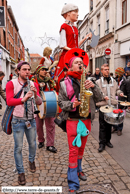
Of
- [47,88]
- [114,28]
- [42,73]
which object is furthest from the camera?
[114,28]

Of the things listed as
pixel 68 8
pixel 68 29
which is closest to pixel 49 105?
pixel 68 29

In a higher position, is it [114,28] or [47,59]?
[114,28]

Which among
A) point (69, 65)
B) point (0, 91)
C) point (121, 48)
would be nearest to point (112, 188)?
point (69, 65)

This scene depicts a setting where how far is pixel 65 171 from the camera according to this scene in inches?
131

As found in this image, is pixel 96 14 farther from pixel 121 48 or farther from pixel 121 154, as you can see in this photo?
pixel 121 154

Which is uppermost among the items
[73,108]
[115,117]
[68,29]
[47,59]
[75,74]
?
[68,29]

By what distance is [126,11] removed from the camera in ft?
44.8

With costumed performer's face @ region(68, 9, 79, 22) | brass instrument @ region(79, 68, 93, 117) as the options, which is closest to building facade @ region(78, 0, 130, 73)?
costumed performer's face @ region(68, 9, 79, 22)

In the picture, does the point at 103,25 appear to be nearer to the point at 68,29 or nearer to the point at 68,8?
the point at 68,8

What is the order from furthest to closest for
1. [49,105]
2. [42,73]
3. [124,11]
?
[124,11]
[42,73]
[49,105]

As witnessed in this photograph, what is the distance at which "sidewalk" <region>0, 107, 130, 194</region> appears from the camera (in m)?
2.85

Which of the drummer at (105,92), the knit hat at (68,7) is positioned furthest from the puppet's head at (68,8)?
the drummer at (105,92)

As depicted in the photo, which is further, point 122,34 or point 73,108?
point 122,34

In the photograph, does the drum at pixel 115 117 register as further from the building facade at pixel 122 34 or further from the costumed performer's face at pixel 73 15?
the building facade at pixel 122 34
